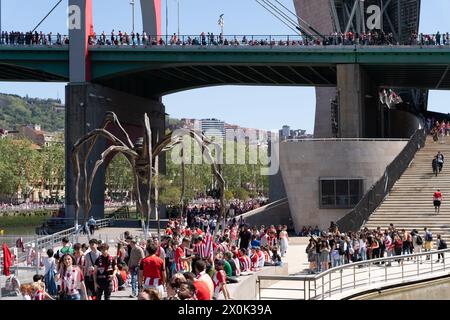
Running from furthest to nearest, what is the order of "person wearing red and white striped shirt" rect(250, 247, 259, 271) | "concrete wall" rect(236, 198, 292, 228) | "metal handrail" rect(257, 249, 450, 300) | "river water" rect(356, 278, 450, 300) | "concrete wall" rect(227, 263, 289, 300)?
"concrete wall" rect(236, 198, 292, 228) < "person wearing red and white striped shirt" rect(250, 247, 259, 271) < "river water" rect(356, 278, 450, 300) < "metal handrail" rect(257, 249, 450, 300) < "concrete wall" rect(227, 263, 289, 300)

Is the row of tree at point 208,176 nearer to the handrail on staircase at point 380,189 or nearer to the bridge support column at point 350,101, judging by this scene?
the bridge support column at point 350,101

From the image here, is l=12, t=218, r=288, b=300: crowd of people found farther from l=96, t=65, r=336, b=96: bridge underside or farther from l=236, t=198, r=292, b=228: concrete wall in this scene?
l=96, t=65, r=336, b=96: bridge underside

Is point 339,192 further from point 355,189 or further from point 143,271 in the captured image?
point 143,271

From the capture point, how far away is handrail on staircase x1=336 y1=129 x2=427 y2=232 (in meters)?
38.5

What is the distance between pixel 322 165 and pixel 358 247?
20.5 meters

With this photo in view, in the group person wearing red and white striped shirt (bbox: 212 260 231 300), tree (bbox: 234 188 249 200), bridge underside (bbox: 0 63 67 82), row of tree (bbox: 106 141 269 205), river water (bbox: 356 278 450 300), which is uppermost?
bridge underside (bbox: 0 63 67 82)

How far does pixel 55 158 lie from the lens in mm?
131000

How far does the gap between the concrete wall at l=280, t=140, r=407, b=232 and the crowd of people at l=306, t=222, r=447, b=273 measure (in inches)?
650

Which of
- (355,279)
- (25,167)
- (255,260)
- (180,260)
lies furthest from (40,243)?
(25,167)

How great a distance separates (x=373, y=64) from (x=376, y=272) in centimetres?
3303

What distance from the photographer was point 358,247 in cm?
2816

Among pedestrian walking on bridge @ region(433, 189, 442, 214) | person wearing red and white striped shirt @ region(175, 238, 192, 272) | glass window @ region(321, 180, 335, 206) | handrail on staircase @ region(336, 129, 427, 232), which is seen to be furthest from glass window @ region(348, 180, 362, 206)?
person wearing red and white striped shirt @ region(175, 238, 192, 272)
